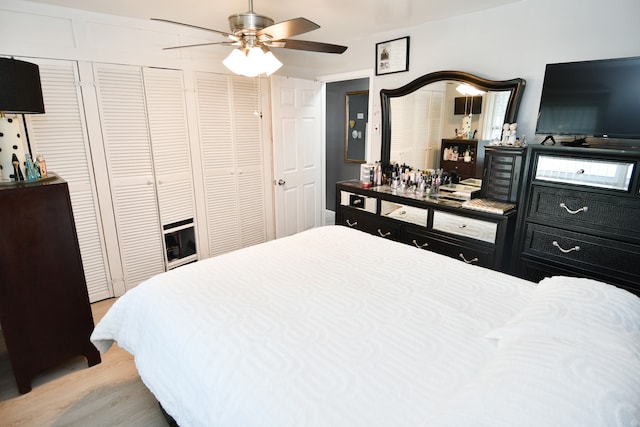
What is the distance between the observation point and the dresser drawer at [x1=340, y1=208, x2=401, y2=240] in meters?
3.04

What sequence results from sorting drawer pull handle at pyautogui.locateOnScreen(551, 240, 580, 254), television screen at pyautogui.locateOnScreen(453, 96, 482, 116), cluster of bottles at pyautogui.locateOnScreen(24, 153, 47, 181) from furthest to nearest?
1. television screen at pyautogui.locateOnScreen(453, 96, 482, 116)
2. drawer pull handle at pyautogui.locateOnScreen(551, 240, 580, 254)
3. cluster of bottles at pyautogui.locateOnScreen(24, 153, 47, 181)

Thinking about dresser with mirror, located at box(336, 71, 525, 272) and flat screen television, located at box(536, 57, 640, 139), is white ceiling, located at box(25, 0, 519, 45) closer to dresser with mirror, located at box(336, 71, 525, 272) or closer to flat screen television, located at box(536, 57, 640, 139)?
dresser with mirror, located at box(336, 71, 525, 272)

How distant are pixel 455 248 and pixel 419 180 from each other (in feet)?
2.52

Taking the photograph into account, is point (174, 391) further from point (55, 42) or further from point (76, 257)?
point (55, 42)

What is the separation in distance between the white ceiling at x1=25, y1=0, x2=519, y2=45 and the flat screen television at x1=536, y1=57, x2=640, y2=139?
75cm

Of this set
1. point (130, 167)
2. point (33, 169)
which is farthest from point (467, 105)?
point (33, 169)

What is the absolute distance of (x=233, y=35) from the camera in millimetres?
1830

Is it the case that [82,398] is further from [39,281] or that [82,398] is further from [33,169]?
[33,169]

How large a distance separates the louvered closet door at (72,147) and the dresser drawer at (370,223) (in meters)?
2.25

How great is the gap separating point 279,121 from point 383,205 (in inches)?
62.0

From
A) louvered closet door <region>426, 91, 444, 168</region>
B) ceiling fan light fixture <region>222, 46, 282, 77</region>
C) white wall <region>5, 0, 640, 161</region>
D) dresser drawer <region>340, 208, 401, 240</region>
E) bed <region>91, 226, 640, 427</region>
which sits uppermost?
white wall <region>5, 0, 640, 161</region>

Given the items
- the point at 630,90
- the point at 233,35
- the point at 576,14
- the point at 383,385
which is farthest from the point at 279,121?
the point at 383,385

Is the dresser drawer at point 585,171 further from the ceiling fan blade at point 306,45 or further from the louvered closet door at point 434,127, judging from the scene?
the ceiling fan blade at point 306,45

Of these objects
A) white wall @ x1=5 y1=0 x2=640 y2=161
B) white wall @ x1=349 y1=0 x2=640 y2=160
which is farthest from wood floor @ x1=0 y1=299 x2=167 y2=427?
white wall @ x1=349 y1=0 x2=640 y2=160
